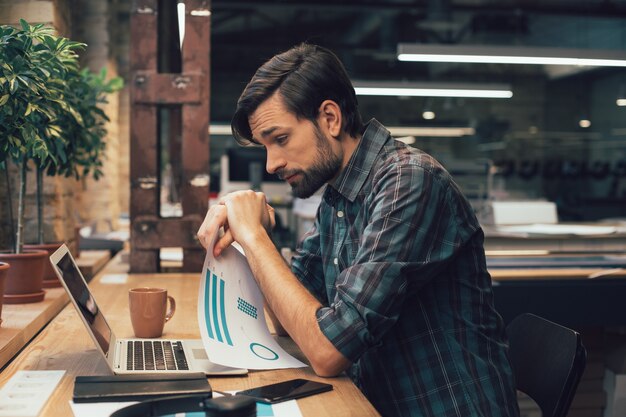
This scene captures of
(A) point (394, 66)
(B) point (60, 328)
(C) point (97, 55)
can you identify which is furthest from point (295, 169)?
(A) point (394, 66)

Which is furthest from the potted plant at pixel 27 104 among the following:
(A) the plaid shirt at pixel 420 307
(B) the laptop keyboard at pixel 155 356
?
(A) the plaid shirt at pixel 420 307

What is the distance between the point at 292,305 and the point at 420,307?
0.26m

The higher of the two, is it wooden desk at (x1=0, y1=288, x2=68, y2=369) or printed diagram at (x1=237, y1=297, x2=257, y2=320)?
printed diagram at (x1=237, y1=297, x2=257, y2=320)

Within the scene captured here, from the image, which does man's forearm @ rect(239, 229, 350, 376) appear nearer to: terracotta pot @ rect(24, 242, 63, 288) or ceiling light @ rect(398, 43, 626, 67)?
terracotta pot @ rect(24, 242, 63, 288)

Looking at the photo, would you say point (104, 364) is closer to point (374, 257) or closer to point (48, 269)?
point (374, 257)

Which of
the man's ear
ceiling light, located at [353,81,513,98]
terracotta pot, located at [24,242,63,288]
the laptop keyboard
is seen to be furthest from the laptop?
ceiling light, located at [353,81,513,98]

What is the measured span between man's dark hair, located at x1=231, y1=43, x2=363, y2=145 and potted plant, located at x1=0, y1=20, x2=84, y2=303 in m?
0.58

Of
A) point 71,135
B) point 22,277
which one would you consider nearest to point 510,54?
point 71,135

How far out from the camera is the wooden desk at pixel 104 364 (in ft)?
4.02

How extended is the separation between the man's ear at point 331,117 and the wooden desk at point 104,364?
20.5 inches

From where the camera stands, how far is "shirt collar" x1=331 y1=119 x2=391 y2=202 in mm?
1613

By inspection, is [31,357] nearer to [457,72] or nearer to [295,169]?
[295,169]

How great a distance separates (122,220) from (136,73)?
4.29 m

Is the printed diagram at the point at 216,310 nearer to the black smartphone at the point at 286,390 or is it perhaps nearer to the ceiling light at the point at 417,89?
the black smartphone at the point at 286,390
